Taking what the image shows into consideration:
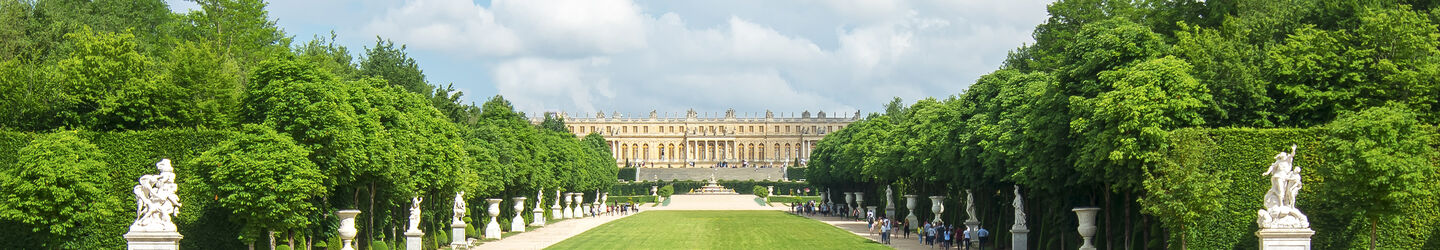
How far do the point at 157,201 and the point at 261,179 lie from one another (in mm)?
2322

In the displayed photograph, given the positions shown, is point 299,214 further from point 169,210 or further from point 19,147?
point 19,147

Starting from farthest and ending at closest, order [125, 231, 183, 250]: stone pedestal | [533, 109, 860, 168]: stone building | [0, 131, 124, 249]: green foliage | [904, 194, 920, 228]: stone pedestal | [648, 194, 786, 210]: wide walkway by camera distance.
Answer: [533, 109, 860, 168]: stone building → [648, 194, 786, 210]: wide walkway → [904, 194, 920, 228]: stone pedestal → [0, 131, 124, 249]: green foliage → [125, 231, 183, 250]: stone pedestal

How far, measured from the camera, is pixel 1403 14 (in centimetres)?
2914

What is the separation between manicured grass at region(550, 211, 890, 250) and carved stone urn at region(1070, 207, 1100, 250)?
10.8m

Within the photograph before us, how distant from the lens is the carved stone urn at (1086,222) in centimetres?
2997

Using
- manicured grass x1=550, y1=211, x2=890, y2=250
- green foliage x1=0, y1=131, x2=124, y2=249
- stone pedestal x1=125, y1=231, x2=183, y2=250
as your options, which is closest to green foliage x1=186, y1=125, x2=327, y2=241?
stone pedestal x1=125, y1=231, x2=183, y2=250

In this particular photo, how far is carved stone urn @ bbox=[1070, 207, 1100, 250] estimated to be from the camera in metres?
30.0

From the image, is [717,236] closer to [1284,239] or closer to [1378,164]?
[1284,239]

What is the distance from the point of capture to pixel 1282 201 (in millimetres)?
23047

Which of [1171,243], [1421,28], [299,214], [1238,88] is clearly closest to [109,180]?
[299,214]

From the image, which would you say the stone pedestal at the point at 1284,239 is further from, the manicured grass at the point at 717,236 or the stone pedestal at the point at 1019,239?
the manicured grass at the point at 717,236

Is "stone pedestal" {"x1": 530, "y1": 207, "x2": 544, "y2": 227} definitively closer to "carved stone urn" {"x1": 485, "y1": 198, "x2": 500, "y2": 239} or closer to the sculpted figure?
"carved stone urn" {"x1": 485, "y1": 198, "x2": 500, "y2": 239}

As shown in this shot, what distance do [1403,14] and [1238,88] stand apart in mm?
4187

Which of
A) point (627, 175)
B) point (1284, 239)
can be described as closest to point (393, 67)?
point (1284, 239)
